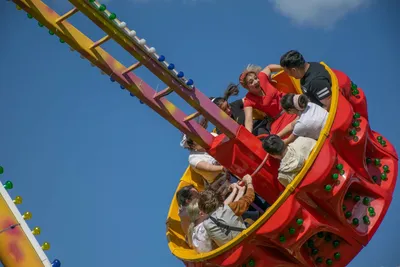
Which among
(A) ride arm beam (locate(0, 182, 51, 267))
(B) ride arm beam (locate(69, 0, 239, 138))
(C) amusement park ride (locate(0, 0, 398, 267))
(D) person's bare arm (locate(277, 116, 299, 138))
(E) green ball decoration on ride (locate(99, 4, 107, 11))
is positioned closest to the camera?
(A) ride arm beam (locate(0, 182, 51, 267))

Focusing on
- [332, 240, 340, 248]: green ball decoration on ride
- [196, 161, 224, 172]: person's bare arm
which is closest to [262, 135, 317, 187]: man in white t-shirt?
[332, 240, 340, 248]: green ball decoration on ride

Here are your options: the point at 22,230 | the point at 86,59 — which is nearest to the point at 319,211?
the point at 86,59

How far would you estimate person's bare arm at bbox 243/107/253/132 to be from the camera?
983 cm

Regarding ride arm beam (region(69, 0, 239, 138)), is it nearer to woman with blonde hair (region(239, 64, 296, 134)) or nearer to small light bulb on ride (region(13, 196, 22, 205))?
woman with blonde hair (region(239, 64, 296, 134))

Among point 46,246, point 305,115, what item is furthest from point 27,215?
point 305,115

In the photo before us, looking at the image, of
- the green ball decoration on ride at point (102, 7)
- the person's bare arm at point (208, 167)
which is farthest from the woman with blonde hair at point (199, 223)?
the green ball decoration on ride at point (102, 7)

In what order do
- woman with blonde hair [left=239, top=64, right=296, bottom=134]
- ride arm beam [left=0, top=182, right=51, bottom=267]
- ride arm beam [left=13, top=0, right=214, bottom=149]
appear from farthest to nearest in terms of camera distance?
woman with blonde hair [left=239, top=64, right=296, bottom=134], ride arm beam [left=13, top=0, right=214, bottom=149], ride arm beam [left=0, top=182, right=51, bottom=267]

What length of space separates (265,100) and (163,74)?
205 centimetres

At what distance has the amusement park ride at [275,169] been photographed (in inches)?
325

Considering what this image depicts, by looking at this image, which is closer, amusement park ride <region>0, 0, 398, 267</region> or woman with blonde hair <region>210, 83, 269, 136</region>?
amusement park ride <region>0, 0, 398, 267</region>

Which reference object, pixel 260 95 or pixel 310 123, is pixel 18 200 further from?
pixel 260 95

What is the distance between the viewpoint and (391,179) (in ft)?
30.9

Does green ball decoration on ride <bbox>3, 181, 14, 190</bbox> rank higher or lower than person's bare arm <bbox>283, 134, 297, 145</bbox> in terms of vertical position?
lower

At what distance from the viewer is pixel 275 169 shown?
30.0 feet
